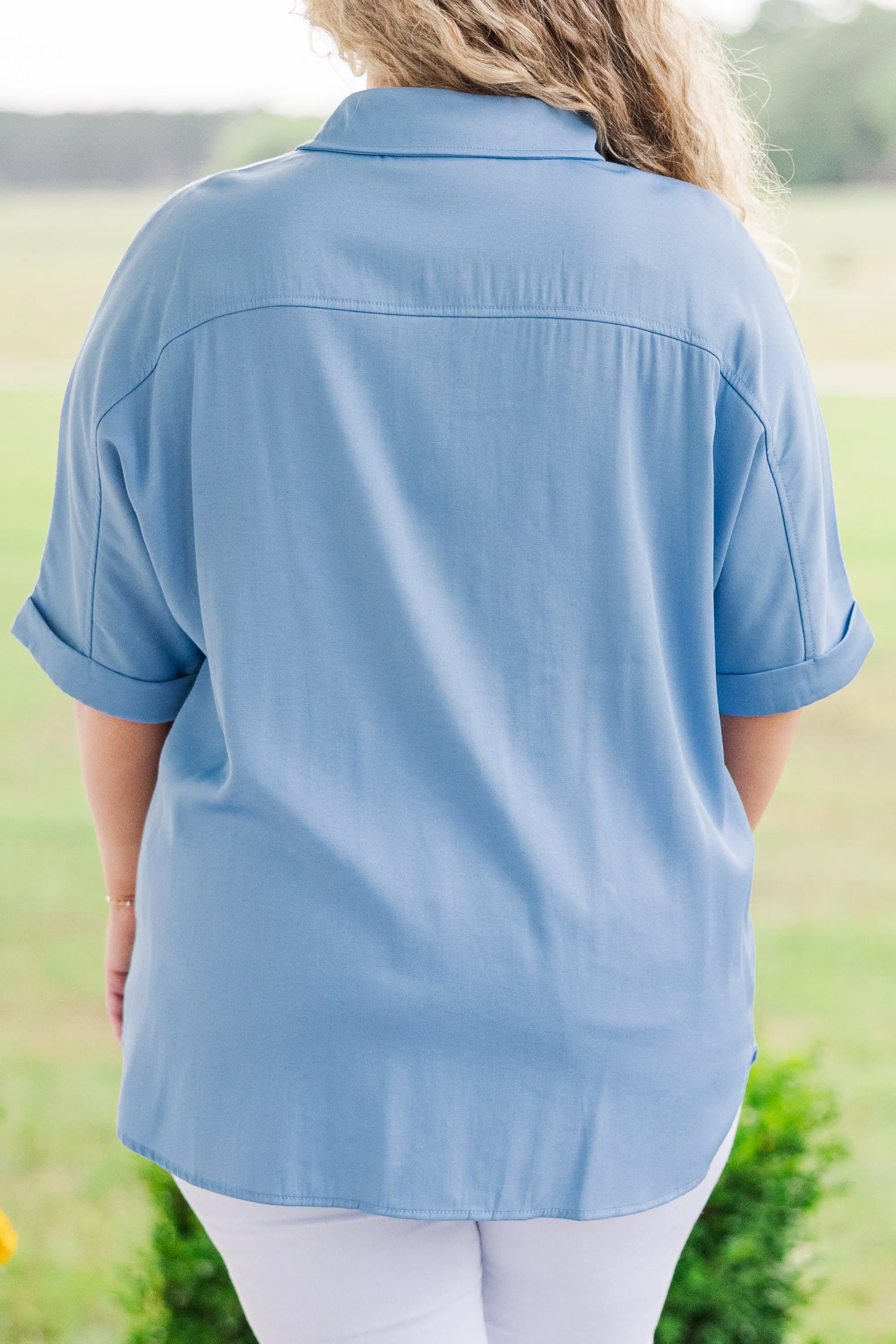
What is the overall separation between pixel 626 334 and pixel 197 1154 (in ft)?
1.97

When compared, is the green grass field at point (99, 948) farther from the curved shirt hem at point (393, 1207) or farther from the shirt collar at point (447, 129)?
the shirt collar at point (447, 129)

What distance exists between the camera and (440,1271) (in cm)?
87

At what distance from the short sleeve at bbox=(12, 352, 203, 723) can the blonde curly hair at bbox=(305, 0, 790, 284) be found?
0.28m

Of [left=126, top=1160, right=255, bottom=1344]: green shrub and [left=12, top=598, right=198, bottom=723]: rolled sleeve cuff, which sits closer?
[left=12, top=598, right=198, bottom=723]: rolled sleeve cuff

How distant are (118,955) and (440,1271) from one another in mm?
Answer: 397

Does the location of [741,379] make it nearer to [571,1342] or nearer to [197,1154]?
[197,1154]

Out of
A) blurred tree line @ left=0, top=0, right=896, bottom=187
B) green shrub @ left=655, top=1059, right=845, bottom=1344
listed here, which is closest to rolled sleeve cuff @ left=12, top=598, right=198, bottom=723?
green shrub @ left=655, top=1059, right=845, bottom=1344

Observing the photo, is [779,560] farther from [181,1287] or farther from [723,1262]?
[181,1287]

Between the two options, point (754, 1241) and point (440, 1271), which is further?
point (754, 1241)

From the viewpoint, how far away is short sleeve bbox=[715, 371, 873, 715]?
790 mm

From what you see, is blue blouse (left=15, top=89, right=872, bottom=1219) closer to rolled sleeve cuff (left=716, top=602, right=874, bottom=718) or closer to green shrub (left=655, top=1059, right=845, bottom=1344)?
rolled sleeve cuff (left=716, top=602, right=874, bottom=718)

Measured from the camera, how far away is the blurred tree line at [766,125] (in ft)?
10.8

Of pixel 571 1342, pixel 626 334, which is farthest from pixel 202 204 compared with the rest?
pixel 571 1342

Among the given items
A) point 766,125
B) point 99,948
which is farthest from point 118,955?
point 766,125
